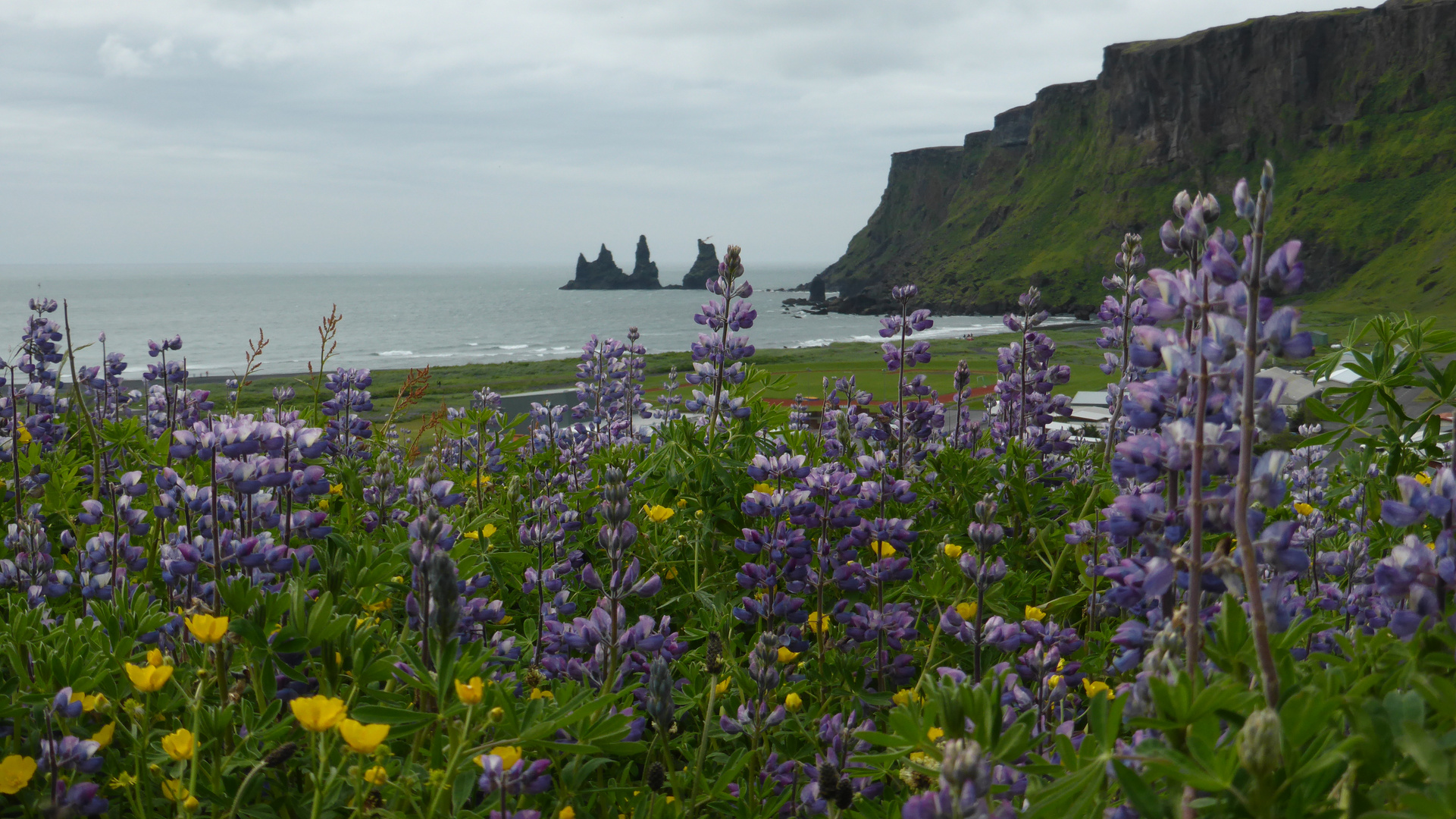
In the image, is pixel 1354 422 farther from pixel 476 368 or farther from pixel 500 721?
pixel 476 368

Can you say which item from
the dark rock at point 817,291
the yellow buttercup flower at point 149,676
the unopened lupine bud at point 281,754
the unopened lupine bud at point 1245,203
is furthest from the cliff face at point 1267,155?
the yellow buttercup flower at point 149,676

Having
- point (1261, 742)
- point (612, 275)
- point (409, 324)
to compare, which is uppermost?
point (612, 275)

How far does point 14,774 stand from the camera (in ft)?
5.61

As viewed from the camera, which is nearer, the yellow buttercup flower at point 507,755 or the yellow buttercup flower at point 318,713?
the yellow buttercup flower at point 318,713

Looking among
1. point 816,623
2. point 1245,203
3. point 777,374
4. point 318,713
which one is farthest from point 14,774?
point 777,374

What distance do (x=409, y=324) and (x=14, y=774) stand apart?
105 m

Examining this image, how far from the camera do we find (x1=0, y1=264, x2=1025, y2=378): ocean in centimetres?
6569

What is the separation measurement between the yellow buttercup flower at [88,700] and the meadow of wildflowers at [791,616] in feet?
0.08

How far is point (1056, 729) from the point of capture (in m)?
2.06

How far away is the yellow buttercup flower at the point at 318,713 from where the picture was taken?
140cm

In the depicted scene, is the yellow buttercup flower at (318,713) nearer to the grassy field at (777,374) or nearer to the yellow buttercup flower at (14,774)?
the yellow buttercup flower at (14,774)

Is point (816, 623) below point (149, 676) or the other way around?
below

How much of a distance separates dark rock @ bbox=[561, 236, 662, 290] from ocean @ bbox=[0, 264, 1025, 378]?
6830 millimetres

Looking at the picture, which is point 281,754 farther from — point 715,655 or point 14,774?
point 715,655
